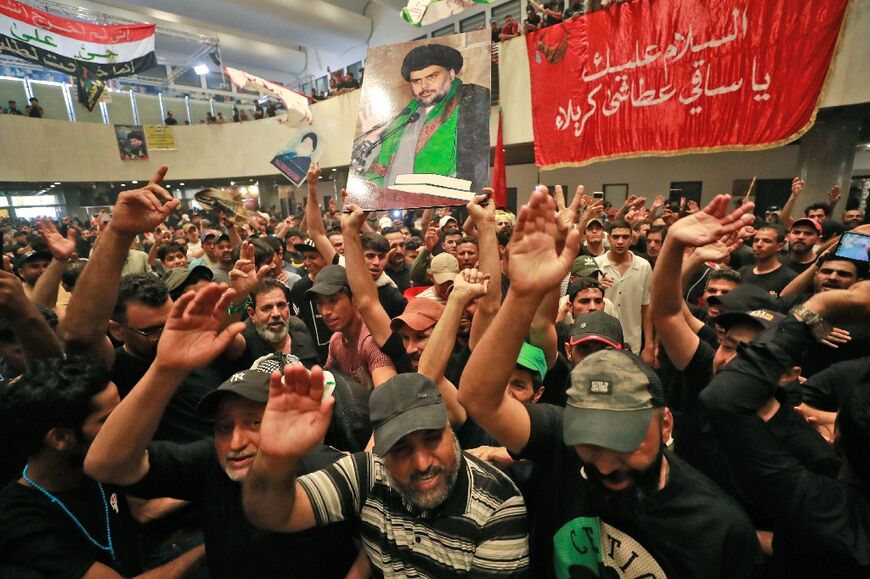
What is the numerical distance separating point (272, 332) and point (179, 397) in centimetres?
57

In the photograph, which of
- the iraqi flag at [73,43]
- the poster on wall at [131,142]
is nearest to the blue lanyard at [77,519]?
the iraqi flag at [73,43]

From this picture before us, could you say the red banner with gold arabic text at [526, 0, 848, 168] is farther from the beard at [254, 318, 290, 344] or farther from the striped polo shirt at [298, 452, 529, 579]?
the striped polo shirt at [298, 452, 529, 579]

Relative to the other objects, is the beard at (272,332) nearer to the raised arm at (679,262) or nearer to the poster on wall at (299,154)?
the raised arm at (679,262)

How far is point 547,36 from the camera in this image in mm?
6973

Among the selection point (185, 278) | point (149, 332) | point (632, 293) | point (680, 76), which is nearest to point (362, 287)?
point (149, 332)

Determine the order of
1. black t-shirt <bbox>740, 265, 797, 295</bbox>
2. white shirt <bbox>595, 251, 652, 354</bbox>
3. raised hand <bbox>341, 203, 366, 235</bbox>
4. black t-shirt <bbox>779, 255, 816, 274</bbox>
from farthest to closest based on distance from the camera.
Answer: white shirt <bbox>595, 251, 652, 354</bbox> < black t-shirt <bbox>779, 255, 816, 274</bbox> < black t-shirt <bbox>740, 265, 797, 295</bbox> < raised hand <bbox>341, 203, 366, 235</bbox>

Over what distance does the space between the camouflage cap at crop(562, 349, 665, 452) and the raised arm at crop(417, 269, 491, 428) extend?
50 cm

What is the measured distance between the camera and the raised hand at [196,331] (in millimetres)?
1122

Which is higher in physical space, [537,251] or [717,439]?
[537,251]

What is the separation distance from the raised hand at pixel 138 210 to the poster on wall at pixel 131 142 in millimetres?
16895

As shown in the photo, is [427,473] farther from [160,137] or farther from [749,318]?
[160,137]

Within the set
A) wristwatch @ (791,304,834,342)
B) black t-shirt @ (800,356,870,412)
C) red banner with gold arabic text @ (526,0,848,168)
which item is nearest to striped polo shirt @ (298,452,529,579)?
wristwatch @ (791,304,834,342)

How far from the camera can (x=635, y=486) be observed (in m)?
1.05

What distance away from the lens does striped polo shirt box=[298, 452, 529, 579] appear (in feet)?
3.64
